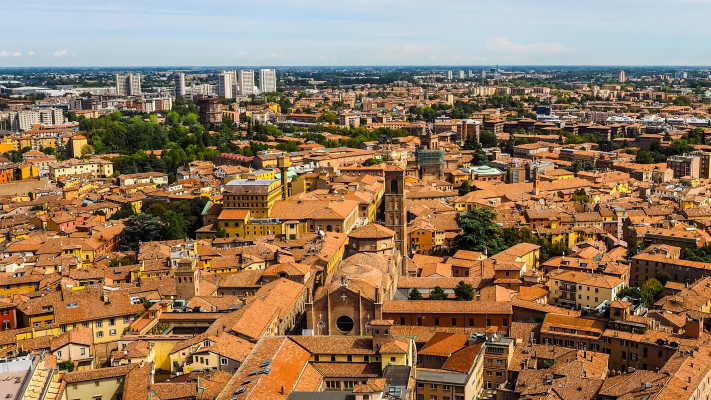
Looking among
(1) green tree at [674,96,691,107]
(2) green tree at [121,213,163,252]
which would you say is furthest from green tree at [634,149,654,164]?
(1) green tree at [674,96,691,107]

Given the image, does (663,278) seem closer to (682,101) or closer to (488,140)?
(488,140)

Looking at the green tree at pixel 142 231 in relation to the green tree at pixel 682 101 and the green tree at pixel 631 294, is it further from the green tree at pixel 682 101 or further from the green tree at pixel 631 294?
the green tree at pixel 682 101

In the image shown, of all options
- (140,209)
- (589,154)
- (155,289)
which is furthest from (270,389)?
(589,154)

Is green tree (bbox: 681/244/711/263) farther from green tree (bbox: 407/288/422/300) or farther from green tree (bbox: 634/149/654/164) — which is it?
green tree (bbox: 634/149/654/164)

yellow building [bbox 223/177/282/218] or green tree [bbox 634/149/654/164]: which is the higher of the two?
yellow building [bbox 223/177/282/218]

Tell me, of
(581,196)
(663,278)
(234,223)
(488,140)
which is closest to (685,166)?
(581,196)

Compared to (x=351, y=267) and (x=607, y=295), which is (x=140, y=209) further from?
(x=607, y=295)

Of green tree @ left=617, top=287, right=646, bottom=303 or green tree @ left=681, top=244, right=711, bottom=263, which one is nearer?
green tree @ left=617, top=287, right=646, bottom=303
